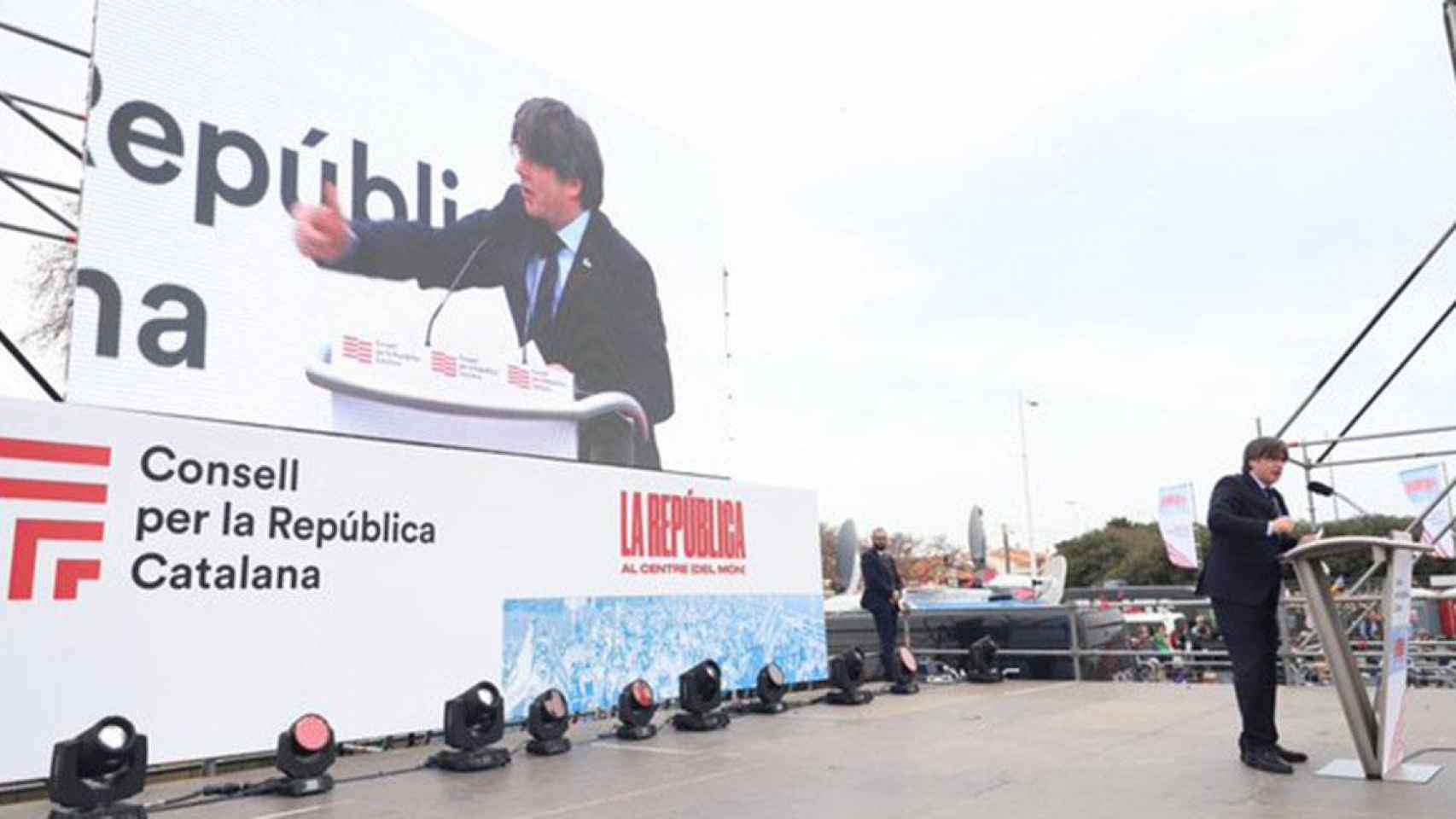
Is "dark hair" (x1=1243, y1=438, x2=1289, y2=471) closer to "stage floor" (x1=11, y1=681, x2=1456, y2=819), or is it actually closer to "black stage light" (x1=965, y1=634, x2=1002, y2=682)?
"stage floor" (x1=11, y1=681, x2=1456, y2=819)

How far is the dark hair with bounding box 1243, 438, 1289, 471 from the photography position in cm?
548

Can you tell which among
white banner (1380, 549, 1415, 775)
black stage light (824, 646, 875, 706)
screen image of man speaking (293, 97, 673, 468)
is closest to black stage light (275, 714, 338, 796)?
screen image of man speaking (293, 97, 673, 468)

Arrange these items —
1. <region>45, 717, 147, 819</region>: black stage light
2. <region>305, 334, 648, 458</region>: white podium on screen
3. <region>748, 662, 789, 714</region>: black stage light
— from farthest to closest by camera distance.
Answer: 1. <region>748, 662, 789, 714</region>: black stage light
2. <region>305, 334, 648, 458</region>: white podium on screen
3. <region>45, 717, 147, 819</region>: black stage light

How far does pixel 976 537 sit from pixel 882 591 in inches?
313

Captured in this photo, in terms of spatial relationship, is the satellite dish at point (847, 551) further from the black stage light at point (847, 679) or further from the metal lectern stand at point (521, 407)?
the black stage light at point (847, 679)

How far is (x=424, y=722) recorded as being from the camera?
22.7 feet

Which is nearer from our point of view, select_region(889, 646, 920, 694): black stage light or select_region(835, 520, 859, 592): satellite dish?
select_region(889, 646, 920, 694): black stage light

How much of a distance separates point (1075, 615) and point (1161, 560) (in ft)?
146

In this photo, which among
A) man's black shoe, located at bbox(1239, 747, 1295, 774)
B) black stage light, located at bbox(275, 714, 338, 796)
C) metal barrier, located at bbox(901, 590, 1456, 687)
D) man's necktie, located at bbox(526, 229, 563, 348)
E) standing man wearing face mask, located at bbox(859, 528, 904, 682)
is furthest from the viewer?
man's necktie, located at bbox(526, 229, 563, 348)

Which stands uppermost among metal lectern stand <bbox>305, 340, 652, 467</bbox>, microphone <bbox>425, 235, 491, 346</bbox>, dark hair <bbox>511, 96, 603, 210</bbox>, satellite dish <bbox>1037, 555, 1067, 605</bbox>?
dark hair <bbox>511, 96, 603, 210</bbox>

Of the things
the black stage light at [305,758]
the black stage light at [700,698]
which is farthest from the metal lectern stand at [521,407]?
the black stage light at [305,758]

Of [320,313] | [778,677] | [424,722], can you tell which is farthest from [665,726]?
[320,313]

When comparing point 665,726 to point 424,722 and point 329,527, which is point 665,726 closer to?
point 424,722

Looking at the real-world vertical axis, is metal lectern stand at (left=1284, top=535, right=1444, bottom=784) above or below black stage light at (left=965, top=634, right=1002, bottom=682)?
above
